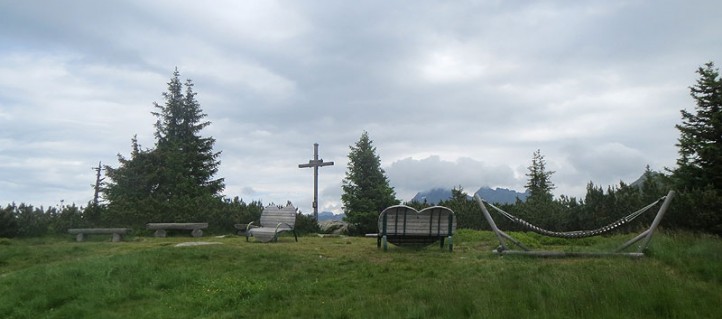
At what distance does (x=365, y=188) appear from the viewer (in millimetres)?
22281

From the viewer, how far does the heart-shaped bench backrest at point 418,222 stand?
34.5ft

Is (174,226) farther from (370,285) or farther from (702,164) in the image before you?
(702,164)

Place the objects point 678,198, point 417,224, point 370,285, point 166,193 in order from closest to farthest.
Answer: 1. point 370,285
2. point 417,224
3. point 678,198
4. point 166,193

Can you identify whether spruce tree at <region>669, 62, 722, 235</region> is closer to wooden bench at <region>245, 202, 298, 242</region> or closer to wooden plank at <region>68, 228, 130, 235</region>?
wooden bench at <region>245, 202, 298, 242</region>

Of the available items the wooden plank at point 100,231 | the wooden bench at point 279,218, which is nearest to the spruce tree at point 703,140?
the wooden bench at point 279,218

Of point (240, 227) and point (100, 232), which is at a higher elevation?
point (240, 227)

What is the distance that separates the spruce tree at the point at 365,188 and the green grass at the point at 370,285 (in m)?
11.4

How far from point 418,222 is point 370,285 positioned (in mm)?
3894

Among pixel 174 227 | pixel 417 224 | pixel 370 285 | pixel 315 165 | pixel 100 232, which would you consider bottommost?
pixel 370 285

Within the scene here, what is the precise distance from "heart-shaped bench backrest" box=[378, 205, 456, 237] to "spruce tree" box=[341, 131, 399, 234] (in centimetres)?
997

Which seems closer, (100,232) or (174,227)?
(100,232)

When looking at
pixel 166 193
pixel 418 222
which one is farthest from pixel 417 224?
pixel 166 193

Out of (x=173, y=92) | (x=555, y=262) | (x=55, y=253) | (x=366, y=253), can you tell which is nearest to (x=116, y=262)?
(x=55, y=253)

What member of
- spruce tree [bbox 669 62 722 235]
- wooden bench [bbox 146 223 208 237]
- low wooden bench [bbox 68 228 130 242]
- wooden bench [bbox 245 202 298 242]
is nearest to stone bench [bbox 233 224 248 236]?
wooden bench [bbox 245 202 298 242]
